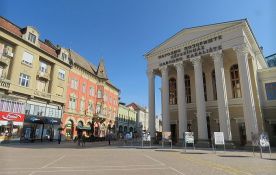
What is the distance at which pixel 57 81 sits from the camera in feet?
118

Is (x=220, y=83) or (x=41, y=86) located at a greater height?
(x=41, y=86)

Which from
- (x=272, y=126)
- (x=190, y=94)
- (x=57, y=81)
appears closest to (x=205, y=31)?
(x=190, y=94)

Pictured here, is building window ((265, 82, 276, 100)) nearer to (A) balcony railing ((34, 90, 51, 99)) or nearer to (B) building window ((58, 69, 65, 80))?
(A) balcony railing ((34, 90, 51, 99))

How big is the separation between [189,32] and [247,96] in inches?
470

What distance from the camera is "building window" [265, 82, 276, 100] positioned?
25.6 meters

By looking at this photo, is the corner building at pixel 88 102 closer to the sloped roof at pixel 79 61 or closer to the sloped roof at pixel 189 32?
the sloped roof at pixel 79 61

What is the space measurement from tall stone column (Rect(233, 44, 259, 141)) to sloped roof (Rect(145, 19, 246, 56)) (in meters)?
3.63

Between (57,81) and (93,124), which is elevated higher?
(57,81)

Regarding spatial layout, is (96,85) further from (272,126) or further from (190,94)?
(272,126)

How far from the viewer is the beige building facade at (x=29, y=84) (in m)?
27.2

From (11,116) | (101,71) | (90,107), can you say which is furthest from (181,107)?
(101,71)

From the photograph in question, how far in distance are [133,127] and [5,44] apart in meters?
55.6

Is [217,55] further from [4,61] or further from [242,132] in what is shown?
[4,61]

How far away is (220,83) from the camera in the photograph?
77.5ft
